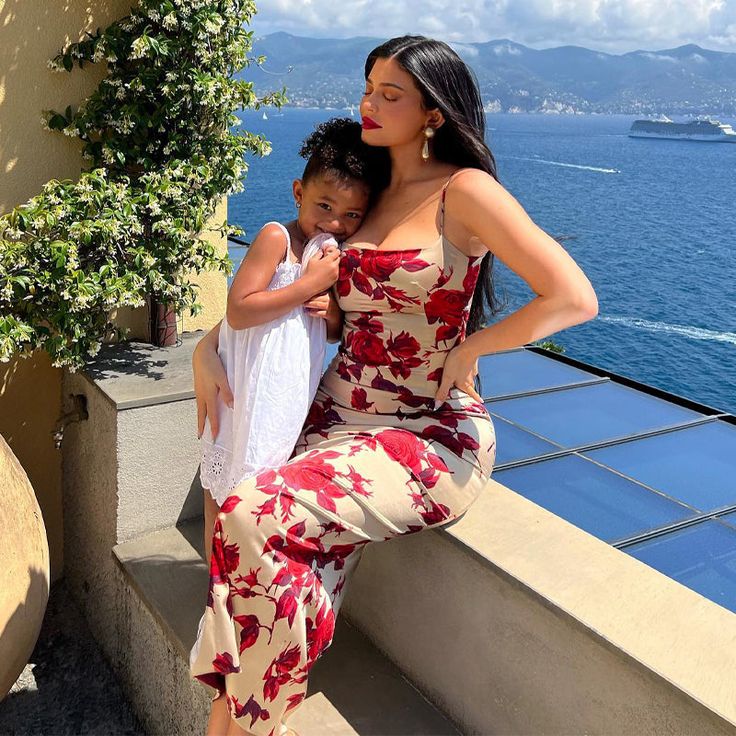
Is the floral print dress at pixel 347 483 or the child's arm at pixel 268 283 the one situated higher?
the child's arm at pixel 268 283

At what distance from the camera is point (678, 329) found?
156 ft

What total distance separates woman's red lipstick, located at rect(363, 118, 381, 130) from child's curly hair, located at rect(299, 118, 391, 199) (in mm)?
93

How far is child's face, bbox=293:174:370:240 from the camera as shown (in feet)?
7.16

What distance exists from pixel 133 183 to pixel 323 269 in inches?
48.1

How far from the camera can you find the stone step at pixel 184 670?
2186 millimetres

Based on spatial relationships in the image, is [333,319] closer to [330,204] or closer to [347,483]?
[330,204]

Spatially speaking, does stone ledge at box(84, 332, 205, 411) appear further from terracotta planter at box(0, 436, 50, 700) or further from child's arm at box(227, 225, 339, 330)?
child's arm at box(227, 225, 339, 330)

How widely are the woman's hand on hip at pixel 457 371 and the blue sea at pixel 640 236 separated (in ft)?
0.81

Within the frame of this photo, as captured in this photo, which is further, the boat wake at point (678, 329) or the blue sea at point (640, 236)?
the boat wake at point (678, 329)

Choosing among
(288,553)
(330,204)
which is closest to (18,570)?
(288,553)

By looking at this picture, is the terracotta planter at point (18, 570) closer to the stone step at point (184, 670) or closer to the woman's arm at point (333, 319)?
the stone step at point (184, 670)

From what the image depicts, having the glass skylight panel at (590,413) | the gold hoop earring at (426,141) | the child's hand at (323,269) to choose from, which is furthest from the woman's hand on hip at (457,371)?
the glass skylight panel at (590,413)

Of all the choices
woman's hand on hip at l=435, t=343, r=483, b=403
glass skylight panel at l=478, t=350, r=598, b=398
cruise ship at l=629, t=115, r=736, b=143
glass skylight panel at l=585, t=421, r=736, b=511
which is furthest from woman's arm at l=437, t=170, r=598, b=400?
cruise ship at l=629, t=115, r=736, b=143

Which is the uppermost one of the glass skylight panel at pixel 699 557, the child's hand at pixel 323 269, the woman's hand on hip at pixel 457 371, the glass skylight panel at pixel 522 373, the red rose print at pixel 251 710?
the child's hand at pixel 323 269
